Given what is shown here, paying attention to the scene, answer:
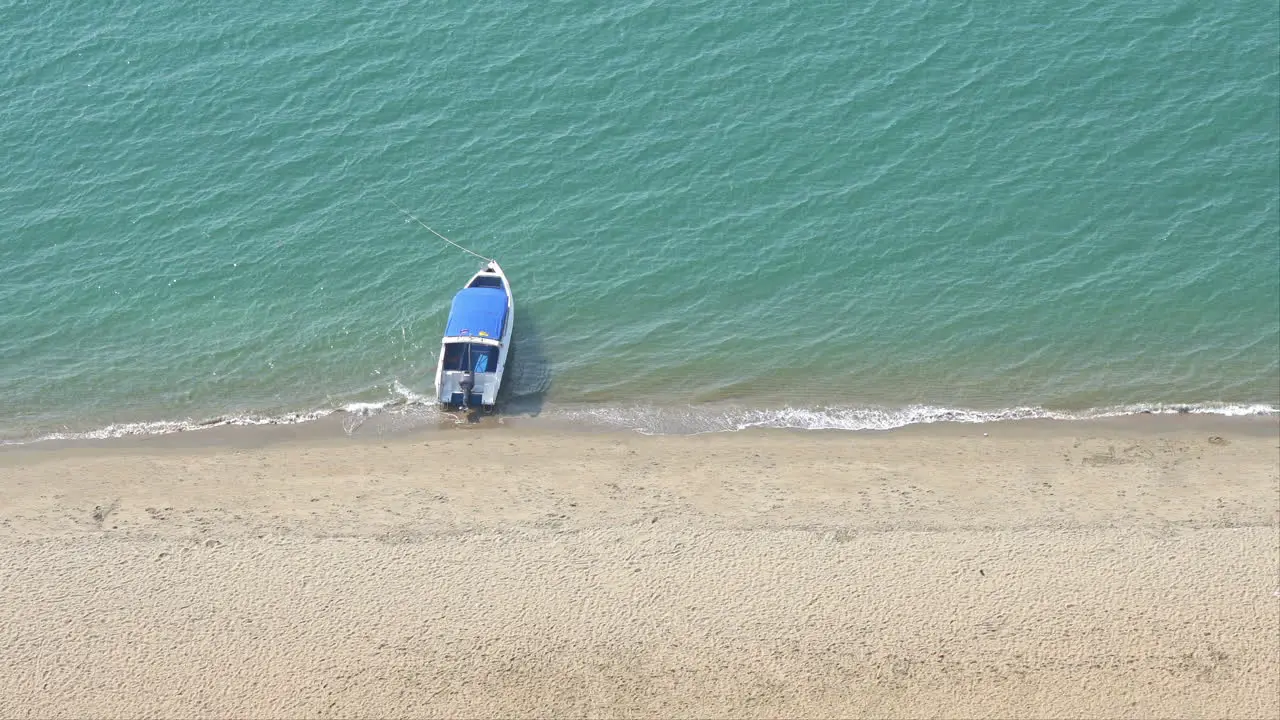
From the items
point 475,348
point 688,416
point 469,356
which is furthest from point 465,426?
point 688,416

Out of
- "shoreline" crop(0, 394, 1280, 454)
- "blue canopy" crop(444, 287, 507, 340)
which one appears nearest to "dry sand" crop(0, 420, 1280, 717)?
"shoreline" crop(0, 394, 1280, 454)

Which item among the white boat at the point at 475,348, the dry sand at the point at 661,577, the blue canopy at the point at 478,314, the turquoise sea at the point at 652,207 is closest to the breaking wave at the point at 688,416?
the turquoise sea at the point at 652,207

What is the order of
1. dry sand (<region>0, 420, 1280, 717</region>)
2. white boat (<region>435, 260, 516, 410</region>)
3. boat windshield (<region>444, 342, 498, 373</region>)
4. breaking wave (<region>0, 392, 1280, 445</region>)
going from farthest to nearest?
1. boat windshield (<region>444, 342, 498, 373</region>)
2. white boat (<region>435, 260, 516, 410</region>)
3. breaking wave (<region>0, 392, 1280, 445</region>)
4. dry sand (<region>0, 420, 1280, 717</region>)

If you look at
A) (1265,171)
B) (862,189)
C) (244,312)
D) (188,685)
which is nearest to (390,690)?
(188,685)

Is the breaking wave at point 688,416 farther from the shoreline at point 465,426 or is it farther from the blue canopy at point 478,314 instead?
the blue canopy at point 478,314

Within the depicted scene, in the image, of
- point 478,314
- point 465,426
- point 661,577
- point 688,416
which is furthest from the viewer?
point 478,314

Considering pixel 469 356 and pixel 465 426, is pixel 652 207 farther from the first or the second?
pixel 465 426

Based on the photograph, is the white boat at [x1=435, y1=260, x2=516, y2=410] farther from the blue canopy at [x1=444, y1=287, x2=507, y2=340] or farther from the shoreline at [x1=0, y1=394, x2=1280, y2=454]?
the shoreline at [x1=0, y1=394, x2=1280, y2=454]
